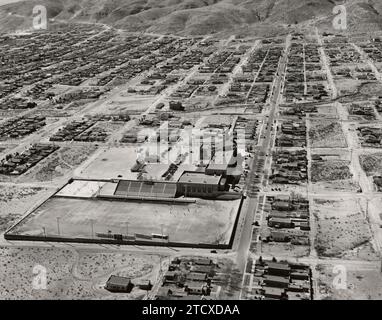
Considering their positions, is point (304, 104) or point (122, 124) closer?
point (122, 124)

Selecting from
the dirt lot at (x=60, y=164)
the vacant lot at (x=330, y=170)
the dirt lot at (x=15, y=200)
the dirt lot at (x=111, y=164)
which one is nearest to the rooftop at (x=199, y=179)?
the dirt lot at (x=111, y=164)

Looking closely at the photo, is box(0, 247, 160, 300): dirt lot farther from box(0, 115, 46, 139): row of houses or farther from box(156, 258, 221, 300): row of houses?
box(0, 115, 46, 139): row of houses

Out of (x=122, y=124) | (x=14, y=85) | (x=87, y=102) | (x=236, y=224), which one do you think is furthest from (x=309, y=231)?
(x=14, y=85)

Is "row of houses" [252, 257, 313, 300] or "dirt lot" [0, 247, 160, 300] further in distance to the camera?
"dirt lot" [0, 247, 160, 300]

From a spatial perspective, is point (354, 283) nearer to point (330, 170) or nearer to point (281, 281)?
point (281, 281)

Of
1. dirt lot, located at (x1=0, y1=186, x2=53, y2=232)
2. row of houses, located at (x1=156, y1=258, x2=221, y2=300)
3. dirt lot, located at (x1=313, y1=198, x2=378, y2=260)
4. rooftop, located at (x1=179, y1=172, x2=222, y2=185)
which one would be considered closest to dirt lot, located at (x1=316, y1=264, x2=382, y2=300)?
dirt lot, located at (x1=313, y1=198, x2=378, y2=260)

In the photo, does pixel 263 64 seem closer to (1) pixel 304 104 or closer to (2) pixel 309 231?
(1) pixel 304 104

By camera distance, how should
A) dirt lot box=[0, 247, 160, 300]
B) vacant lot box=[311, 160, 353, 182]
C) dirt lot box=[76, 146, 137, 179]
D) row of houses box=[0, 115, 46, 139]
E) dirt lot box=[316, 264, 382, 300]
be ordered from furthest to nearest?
row of houses box=[0, 115, 46, 139]
dirt lot box=[76, 146, 137, 179]
vacant lot box=[311, 160, 353, 182]
dirt lot box=[0, 247, 160, 300]
dirt lot box=[316, 264, 382, 300]
